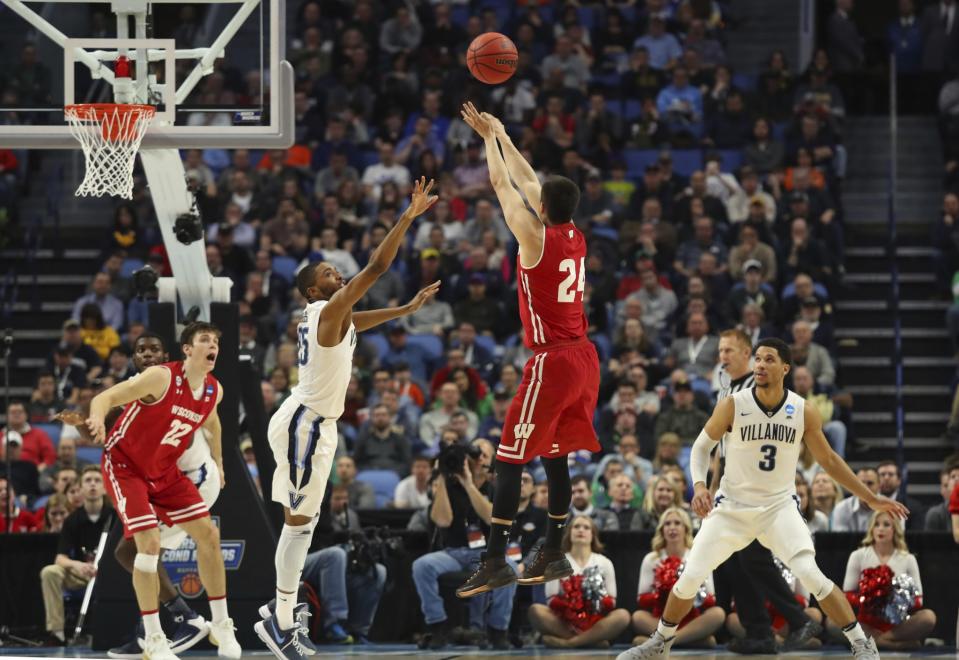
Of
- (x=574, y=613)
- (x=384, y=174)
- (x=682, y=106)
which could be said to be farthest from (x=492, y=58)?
(x=682, y=106)

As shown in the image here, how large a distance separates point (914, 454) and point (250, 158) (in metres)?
9.41

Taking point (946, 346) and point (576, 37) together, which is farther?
point (576, 37)

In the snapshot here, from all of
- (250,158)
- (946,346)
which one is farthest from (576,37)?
(946,346)

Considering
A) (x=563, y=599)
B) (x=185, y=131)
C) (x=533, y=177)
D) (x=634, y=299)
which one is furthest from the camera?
(x=634, y=299)

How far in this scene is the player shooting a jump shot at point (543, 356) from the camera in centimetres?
973

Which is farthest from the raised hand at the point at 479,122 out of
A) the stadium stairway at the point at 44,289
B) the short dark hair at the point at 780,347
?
the stadium stairway at the point at 44,289

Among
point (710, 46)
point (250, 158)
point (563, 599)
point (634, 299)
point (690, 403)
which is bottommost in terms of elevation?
point (563, 599)

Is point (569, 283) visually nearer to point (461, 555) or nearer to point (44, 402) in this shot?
point (461, 555)

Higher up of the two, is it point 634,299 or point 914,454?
point 634,299

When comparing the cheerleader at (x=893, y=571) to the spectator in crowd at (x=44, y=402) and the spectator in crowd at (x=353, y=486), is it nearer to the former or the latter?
the spectator in crowd at (x=353, y=486)

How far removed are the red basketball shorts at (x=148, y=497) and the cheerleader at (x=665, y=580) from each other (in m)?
4.04

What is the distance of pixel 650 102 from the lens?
2069 cm

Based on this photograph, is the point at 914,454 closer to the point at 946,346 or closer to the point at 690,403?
the point at 946,346

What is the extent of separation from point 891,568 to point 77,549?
23.0 ft
